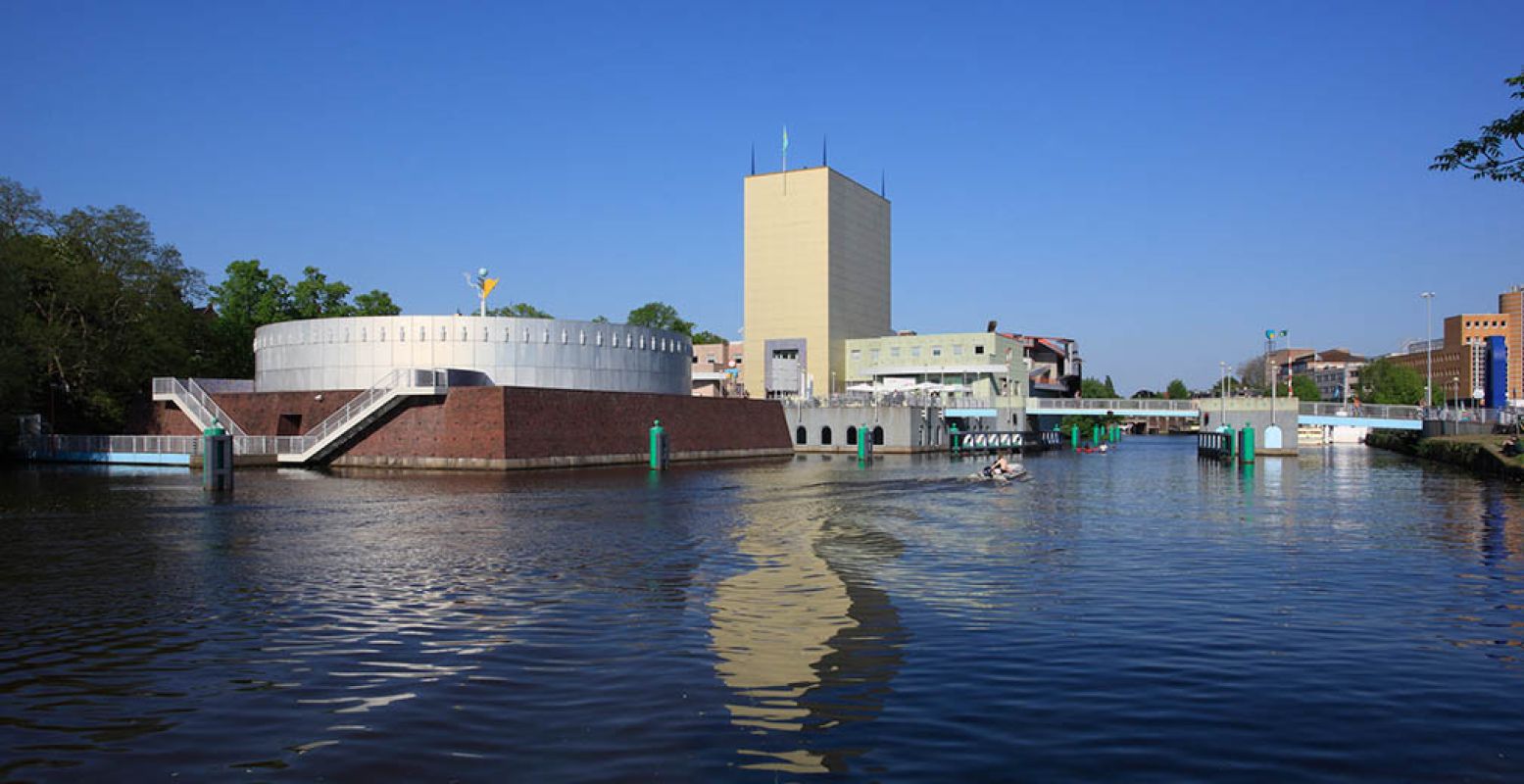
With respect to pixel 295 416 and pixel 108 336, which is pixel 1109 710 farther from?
pixel 108 336

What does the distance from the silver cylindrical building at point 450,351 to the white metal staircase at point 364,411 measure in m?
3.55

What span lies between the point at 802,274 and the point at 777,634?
100 m

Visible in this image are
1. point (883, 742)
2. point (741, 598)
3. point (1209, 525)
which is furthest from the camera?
point (1209, 525)

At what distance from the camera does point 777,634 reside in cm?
1439

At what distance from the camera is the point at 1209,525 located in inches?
1179

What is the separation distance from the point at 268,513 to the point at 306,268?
7079cm

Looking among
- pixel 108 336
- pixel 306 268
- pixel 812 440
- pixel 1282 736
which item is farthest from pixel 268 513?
pixel 306 268

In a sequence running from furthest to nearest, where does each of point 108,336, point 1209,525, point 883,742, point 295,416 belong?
1. point 108,336
2. point 295,416
3. point 1209,525
4. point 883,742

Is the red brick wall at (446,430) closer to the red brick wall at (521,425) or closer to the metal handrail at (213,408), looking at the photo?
the red brick wall at (521,425)

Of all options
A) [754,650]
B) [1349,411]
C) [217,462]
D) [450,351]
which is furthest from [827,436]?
[754,650]

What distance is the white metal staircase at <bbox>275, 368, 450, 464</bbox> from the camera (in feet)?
183

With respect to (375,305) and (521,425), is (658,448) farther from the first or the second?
(375,305)

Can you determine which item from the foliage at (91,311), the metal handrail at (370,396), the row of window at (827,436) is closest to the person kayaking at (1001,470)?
the metal handrail at (370,396)

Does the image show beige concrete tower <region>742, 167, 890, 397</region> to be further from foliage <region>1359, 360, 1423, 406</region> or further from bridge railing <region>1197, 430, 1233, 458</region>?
foliage <region>1359, 360, 1423, 406</region>
